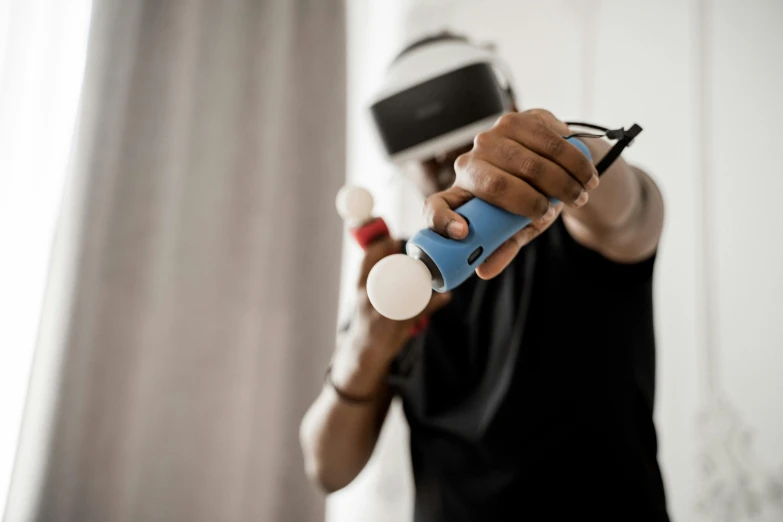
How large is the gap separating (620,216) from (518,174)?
219mm

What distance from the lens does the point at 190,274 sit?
3.28ft

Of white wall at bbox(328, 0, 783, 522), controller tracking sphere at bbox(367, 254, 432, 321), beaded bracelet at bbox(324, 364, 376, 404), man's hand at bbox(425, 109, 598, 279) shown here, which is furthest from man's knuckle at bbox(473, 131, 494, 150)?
white wall at bbox(328, 0, 783, 522)

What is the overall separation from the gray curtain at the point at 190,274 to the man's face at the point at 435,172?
438mm

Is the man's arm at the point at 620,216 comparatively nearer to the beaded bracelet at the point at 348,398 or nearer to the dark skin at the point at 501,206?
the dark skin at the point at 501,206

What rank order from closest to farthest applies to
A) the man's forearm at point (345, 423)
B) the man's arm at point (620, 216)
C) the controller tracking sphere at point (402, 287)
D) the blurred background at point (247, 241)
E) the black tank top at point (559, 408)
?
the controller tracking sphere at point (402, 287) → the man's arm at point (620, 216) → the black tank top at point (559, 408) → the man's forearm at point (345, 423) → the blurred background at point (247, 241)

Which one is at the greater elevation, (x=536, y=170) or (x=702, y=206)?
(x=702, y=206)

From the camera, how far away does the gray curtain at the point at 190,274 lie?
2.76ft

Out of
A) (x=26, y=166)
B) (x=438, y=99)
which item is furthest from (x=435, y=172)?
(x=26, y=166)

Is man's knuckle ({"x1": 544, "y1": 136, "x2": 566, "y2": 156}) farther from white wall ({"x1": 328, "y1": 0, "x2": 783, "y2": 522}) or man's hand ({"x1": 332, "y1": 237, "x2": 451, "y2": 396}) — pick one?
white wall ({"x1": 328, "y1": 0, "x2": 783, "y2": 522})

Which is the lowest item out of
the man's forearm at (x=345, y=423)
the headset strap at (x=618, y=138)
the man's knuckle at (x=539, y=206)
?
the man's forearm at (x=345, y=423)

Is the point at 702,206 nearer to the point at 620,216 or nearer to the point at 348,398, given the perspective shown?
the point at 620,216

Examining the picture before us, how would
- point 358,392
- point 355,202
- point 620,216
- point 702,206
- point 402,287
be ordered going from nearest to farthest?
1. point 402,287
2. point 620,216
3. point 355,202
4. point 358,392
5. point 702,206

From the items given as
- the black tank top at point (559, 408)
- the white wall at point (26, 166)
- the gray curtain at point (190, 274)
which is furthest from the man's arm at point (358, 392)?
the white wall at point (26, 166)

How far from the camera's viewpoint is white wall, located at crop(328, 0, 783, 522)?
833 millimetres
